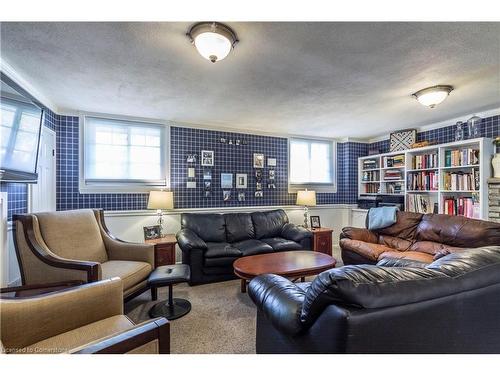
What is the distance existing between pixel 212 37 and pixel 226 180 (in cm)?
282

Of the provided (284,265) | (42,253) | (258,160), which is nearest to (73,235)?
(42,253)

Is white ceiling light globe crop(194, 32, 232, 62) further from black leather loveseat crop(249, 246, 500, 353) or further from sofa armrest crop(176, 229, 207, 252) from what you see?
sofa armrest crop(176, 229, 207, 252)

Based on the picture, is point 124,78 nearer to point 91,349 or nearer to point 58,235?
point 58,235

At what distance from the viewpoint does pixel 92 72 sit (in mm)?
2270

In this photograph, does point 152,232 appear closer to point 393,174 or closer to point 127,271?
point 127,271

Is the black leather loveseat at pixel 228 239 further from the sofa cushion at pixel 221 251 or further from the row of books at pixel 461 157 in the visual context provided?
the row of books at pixel 461 157

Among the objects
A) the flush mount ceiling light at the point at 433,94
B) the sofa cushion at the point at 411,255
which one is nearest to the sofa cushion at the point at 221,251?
the sofa cushion at the point at 411,255

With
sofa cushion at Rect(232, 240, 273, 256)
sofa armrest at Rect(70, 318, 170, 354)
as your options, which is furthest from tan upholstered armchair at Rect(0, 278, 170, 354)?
sofa cushion at Rect(232, 240, 273, 256)

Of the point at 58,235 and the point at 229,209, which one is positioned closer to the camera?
the point at 58,235

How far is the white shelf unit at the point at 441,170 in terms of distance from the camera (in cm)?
318

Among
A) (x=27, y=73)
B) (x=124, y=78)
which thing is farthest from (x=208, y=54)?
(x=27, y=73)

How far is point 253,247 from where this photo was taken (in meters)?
3.36

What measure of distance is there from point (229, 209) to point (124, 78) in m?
2.56

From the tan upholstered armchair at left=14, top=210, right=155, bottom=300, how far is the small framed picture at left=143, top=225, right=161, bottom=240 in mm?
754
